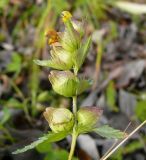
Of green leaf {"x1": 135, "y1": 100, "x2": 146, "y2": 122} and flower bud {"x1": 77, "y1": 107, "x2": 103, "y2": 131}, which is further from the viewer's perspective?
green leaf {"x1": 135, "y1": 100, "x2": 146, "y2": 122}

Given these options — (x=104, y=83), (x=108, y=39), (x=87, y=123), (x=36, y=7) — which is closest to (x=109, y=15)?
(x=108, y=39)

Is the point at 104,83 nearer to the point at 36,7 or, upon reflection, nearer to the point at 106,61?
the point at 106,61

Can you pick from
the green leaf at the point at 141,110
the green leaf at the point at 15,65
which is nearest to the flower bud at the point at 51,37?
the green leaf at the point at 141,110

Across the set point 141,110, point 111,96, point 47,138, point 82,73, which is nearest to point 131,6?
point 82,73

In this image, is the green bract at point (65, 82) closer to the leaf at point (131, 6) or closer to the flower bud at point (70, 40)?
the flower bud at point (70, 40)

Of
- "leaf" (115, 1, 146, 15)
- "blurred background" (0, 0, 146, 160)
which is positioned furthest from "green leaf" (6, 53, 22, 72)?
"leaf" (115, 1, 146, 15)

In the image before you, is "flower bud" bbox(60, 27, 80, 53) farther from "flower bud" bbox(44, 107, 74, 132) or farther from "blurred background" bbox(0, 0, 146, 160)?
"blurred background" bbox(0, 0, 146, 160)
